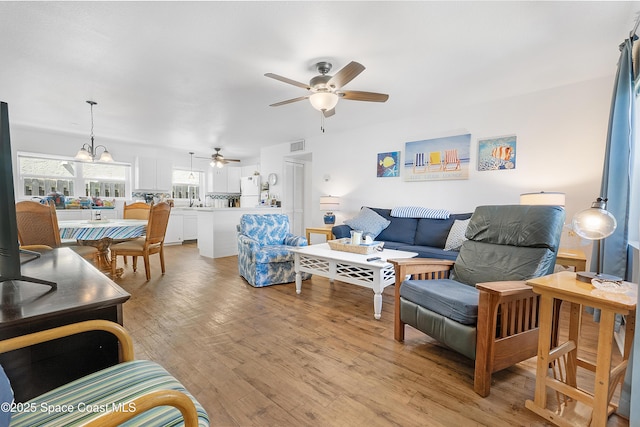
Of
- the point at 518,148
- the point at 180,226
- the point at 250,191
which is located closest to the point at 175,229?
the point at 180,226

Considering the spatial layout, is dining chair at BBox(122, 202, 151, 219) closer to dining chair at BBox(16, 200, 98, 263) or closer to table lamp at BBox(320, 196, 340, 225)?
dining chair at BBox(16, 200, 98, 263)

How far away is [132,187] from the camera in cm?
646

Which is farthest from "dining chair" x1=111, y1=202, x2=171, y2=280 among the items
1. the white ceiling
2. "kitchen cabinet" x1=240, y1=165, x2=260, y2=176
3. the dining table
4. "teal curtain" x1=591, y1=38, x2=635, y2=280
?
"teal curtain" x1=591, y1=38, x2=635, y2=280

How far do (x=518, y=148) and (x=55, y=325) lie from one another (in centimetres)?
441

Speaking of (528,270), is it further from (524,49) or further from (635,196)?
(524,49)

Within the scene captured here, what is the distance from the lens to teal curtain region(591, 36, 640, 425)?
2.18m

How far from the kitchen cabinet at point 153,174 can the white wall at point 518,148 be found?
14.3 ft

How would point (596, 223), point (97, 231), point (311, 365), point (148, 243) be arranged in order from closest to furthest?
1. point (596, 223)
2. point (311, 365)
3. point (97, 231)
4. point (148, 243)

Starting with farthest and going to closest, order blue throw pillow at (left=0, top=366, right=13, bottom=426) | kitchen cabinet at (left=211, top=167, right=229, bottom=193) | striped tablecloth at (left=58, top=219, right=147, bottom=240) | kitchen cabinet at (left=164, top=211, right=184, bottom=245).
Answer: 1. kitchen cabinet at (left=211, top=167, right=229, bottom=193)
2. kitchen cabinet at (left=164, top=211, right=184, bottom=245)
3. striped tablecloth at (left=58, top=219, right=147, bottom=240)
4. blue throw pillow at (left=0, top=366, right=13, bottom=426)

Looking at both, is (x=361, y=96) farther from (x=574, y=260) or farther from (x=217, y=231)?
(x=217, y=231)

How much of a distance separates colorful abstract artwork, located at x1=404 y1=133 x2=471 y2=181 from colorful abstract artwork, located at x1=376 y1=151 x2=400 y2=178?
0.51 ft

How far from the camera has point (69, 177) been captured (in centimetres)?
567

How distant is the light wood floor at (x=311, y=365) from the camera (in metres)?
1.38

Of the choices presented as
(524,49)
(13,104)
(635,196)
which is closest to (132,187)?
(13,104)
